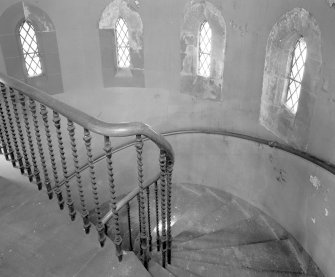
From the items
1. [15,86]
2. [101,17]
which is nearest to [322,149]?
[15,86]

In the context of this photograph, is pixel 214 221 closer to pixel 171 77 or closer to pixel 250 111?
pixel 250 111

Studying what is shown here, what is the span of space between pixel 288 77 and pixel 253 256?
2295 millimetres

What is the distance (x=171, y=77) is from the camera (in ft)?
18.1

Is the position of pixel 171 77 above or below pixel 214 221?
above

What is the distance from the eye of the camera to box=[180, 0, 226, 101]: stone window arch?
15.9 ft

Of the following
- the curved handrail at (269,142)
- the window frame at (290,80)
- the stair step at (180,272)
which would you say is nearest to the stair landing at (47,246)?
the stair step at (180,272)

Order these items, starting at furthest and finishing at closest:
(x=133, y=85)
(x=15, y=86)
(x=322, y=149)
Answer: (x=133, y=85) < (x=322, y=149) < (x=15, y=86)

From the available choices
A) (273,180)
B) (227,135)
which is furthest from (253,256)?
(227,135)

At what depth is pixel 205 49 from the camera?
208 inches

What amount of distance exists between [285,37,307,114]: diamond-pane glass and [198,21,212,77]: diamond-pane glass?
52.7 inches

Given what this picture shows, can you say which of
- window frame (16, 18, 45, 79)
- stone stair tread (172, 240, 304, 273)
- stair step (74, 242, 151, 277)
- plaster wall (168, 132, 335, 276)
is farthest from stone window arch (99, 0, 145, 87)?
stair step (74, 242, 151, 277)

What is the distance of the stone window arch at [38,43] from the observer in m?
4.68

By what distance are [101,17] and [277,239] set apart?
13.3ft

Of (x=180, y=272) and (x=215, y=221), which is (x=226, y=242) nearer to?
(x=215, y=221)
